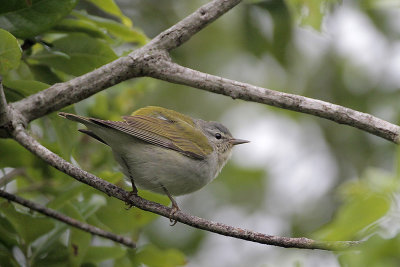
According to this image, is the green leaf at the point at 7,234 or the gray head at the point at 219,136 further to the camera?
the gray head at the point at 219,136

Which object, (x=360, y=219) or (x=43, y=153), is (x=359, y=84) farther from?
(x=360, y=219)

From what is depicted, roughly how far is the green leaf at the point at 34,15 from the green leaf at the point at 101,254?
1370 mm

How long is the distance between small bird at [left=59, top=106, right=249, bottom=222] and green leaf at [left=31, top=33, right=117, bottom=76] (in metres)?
0.36

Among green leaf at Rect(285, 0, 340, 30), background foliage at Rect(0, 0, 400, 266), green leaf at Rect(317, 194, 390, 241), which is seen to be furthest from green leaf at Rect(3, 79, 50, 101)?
green leaf at Rect(317, 194, 390, 241)

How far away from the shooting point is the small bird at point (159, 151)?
3.82 meters

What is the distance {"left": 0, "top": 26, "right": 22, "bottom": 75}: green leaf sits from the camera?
2.88 m

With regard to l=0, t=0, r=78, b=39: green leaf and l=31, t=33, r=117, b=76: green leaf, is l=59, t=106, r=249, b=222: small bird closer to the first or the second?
l=31, t=33, r=117, b=76: green leaf

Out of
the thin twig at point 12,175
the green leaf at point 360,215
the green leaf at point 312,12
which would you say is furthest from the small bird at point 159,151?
→ the green leaf at point 360,215

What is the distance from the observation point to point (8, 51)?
2941mm

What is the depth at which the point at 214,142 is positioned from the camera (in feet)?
16.7

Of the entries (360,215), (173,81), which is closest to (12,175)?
(173,81)

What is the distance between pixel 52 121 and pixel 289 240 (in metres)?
1.63

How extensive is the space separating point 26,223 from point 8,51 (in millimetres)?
1095

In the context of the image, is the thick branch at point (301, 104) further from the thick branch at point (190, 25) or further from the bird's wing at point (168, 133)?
the bird's wing at point (168, 133)
